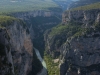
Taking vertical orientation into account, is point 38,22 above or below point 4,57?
below

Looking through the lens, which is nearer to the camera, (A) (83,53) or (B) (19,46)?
(B) (19,46)

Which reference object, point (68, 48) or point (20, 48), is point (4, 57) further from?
point (68, 48)

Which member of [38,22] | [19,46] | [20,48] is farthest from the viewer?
[38,22]

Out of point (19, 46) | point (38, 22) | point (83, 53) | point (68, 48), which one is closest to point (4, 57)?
point (19, 46)

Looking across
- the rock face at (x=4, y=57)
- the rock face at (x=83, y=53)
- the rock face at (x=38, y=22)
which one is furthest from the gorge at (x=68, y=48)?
the rock face at (x=38, y=22)

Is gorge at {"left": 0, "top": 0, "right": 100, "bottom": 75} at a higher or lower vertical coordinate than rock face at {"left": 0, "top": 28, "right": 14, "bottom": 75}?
lower

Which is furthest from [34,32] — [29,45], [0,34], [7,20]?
[0,34]

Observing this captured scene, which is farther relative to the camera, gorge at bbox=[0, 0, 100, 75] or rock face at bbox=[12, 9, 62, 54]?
rock face at bbox=[12, 9, 62, 54]

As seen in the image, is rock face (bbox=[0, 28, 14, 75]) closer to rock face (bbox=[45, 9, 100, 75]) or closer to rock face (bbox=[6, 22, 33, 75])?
rock face (bbox=[6, 22, 33, 75])

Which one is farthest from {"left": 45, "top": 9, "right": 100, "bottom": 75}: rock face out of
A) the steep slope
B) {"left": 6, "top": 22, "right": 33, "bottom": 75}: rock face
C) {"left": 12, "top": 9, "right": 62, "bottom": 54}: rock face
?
{"left": 12, "top": 9, "right": 62, "bottom": 54}: rock face


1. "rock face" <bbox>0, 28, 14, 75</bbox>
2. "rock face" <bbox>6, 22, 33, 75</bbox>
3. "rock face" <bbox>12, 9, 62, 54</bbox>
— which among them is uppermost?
"rock face" <bbox>0, 28, 14, 75</bbox>

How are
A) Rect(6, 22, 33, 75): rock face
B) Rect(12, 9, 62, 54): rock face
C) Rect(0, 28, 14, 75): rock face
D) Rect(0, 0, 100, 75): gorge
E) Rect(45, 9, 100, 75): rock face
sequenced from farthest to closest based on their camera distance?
Rect(12, 9, 62, 54): rock face, Rect(45, 9, 100, 75): rock face, Rect(0, 0, 100, 75): gorge, Rect(6, 22, 33, 75): rock face, Rect(0, 28, 14, 75): rock face
